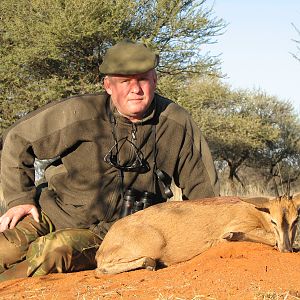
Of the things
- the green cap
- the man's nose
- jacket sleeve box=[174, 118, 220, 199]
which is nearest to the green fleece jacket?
jacket sleeve box=[174, 118, 220, 199]

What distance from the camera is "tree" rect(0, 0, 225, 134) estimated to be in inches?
739

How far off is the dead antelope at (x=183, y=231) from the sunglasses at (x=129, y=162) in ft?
2.23

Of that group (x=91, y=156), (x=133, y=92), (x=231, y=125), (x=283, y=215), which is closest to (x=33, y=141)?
(x=91, y=156)

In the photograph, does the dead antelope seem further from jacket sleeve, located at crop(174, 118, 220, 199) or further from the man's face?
the man's face

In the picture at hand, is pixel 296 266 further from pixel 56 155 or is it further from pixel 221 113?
pixel 221 113

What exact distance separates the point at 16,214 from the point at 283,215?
8.25 ft

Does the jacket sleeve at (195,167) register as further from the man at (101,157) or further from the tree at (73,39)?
the tree at (73,39)

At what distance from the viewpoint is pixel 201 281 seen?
14.1 ft

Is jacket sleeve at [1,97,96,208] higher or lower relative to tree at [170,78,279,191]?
higher

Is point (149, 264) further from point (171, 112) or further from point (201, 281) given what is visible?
point (171, 112)

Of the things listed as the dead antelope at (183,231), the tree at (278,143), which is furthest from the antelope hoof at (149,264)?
the tree at (278,143)

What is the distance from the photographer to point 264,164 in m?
35.0

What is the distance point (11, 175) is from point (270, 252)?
8.78 feet

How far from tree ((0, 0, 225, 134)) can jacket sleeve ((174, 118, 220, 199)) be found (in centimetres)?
1258
